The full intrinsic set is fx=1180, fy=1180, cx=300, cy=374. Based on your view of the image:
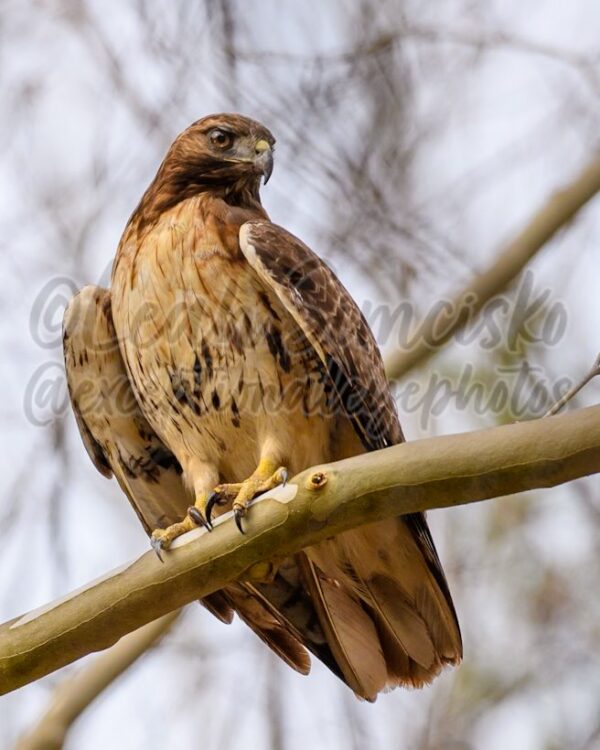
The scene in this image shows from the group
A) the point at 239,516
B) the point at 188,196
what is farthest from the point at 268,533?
the point at 188,196

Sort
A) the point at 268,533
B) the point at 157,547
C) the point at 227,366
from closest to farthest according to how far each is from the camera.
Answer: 1. the point at 268,533
2. the point at 157,547
3. the point at 227,366

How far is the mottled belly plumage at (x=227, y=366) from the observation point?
4406mm

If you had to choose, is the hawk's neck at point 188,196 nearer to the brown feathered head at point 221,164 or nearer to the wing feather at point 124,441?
the brown feathered head at point 221,164

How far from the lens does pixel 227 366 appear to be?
174 inches

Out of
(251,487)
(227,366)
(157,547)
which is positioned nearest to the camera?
(157,547)

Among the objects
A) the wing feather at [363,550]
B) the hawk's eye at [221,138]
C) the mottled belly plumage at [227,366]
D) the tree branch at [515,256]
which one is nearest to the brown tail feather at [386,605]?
the wing feather at [363,550]

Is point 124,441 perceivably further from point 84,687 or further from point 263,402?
point 84,687

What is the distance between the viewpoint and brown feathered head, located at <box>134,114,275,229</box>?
16.6 feet

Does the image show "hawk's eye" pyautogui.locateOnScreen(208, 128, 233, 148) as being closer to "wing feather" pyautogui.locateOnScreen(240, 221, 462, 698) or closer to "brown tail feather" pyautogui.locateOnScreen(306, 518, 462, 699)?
"wing feather" pyautogui.locateOnScreen(240, 221, 462, 698)

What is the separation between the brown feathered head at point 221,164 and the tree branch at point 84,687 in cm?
177

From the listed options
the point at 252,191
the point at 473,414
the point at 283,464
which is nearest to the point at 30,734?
the point at 283,464

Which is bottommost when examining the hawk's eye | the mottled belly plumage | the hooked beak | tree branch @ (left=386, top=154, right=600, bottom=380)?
tree branch @ (left=386, top=154, right=600, bottom=380)

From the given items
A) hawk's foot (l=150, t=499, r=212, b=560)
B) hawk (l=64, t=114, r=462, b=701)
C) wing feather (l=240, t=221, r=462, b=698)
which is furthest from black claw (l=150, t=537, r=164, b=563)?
wing feather (l=240, t=221, r=462, b=698)

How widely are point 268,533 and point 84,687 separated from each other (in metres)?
1.47
